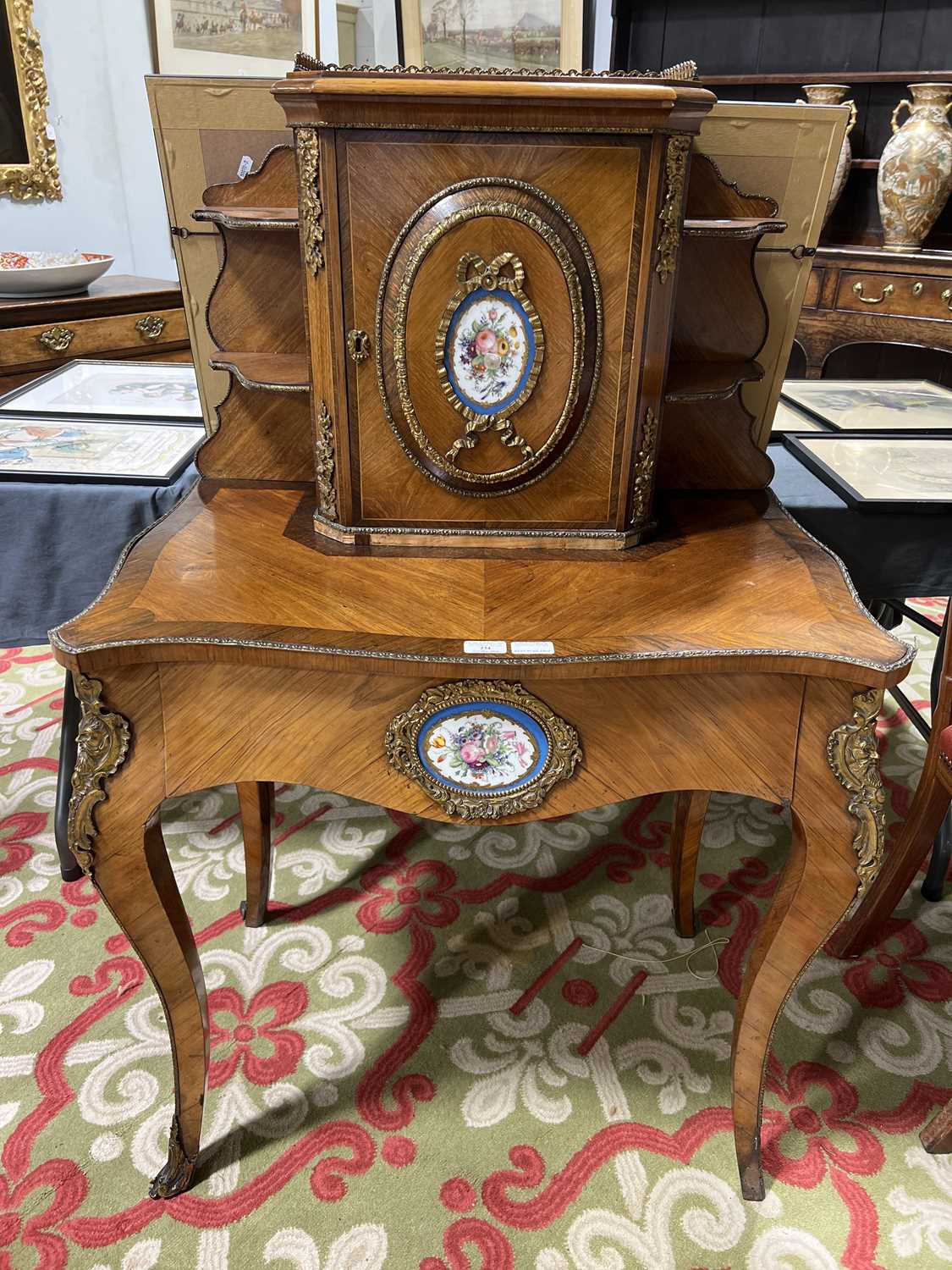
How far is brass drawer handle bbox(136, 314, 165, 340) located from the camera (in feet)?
10.4

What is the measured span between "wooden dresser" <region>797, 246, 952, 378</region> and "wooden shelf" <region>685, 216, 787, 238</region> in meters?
2.19

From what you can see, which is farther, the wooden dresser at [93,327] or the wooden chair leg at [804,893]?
the wooden dresser at [93,327]

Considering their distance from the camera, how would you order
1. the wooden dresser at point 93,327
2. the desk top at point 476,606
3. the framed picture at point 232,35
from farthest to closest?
1. the framed picture at point 232,35
2. the wooden dresser at point 93,327
3. the desk top at point 476,606

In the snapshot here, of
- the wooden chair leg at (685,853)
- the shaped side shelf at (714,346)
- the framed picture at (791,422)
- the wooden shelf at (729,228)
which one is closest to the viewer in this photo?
the wooden shelf at (729,228)

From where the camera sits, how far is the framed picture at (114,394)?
6.12 feet

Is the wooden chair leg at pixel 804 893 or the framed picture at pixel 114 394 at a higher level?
the framed picture at pixel 114 394

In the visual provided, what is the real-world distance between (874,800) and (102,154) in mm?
3829

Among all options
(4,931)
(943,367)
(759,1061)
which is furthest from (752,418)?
(943,367)

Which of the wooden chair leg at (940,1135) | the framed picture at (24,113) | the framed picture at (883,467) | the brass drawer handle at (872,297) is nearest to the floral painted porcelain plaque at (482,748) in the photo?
the framed picture at (883,467)

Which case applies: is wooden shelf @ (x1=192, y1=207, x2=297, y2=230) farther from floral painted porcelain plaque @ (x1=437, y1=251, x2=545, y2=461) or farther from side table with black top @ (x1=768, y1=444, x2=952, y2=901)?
side table with black top @ (x1=768, y1=444, x2=952, y2=901)

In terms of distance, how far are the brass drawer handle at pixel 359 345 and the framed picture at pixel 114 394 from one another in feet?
2.54

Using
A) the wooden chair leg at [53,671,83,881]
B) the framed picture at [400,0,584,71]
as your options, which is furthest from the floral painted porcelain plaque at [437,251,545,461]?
the framed picture at [400,0,584,71]

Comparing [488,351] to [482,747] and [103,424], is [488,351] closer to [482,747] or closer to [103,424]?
[482,747]

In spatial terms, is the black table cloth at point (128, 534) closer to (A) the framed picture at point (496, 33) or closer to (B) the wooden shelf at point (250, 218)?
(B) the wooden shelf at point (250, 218)
